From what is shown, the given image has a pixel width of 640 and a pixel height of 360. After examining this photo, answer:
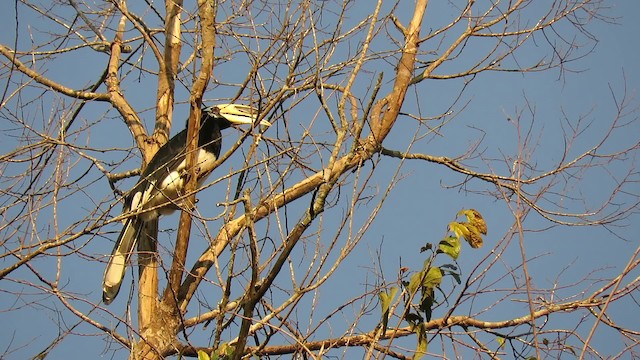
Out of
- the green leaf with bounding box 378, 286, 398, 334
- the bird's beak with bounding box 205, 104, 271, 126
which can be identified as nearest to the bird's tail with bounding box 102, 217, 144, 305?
the bird's beak with bounding box 205, 104, 271, 126

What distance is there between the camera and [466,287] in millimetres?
2707

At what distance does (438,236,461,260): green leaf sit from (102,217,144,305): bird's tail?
2323 millimetres

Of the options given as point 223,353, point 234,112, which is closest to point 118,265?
point 234,112

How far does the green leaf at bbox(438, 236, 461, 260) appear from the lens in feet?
8.95

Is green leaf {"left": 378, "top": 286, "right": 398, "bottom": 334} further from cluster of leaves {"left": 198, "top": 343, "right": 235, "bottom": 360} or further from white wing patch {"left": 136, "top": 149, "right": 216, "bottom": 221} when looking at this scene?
white wing patch {"left": 136, "top": 149, "right": 216, "bottom": 221}

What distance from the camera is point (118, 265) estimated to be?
4723 millimetres

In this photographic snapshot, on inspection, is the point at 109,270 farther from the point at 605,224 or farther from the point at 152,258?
the point at 605,224

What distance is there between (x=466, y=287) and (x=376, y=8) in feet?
3.86

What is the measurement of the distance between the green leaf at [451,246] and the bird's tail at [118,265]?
2.32 m

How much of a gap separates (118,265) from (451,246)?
2445 mm

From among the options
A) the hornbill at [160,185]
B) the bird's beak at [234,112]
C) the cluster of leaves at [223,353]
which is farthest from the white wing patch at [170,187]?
the cluster of leaves at [223,353]

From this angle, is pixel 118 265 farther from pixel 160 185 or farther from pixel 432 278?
pixel 432 278

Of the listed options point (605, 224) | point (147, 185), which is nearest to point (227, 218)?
point (147, 185)

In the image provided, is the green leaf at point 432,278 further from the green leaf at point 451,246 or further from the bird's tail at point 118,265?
the bird's tail at point 118,265
